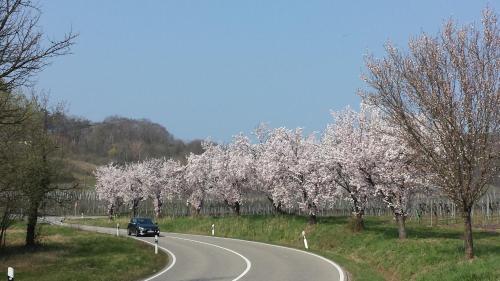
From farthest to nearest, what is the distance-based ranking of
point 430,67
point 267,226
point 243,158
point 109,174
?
point 109,174 < point 243,158 < point 267,226 < point 430,67

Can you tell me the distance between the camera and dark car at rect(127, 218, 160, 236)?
43.8m

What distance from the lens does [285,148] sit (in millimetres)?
→ 43469

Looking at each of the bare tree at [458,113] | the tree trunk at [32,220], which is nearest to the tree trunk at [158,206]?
the tree trunk at [32,220]

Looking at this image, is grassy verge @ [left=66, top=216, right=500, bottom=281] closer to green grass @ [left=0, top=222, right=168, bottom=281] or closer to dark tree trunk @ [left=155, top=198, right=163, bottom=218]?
green grass @ [left=0, top=222, right=168, bottom=281]

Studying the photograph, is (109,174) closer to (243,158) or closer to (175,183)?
(175,183)

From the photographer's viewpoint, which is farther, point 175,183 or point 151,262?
point 175,183

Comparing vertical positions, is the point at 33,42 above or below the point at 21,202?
above

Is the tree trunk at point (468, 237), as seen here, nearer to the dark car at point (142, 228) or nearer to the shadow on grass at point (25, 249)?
the shadow on grass at point (25, 249)

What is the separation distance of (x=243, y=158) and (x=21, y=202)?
1084 inches

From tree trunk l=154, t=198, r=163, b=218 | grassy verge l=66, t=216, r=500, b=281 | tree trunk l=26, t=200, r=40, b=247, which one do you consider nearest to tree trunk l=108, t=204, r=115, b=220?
tree trunk l=154, t=198, r=163, b=218

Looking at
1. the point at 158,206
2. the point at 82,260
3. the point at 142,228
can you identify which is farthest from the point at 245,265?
the point at 158,206

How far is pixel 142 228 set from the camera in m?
43.9

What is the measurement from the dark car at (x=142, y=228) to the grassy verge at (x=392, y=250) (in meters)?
7.19

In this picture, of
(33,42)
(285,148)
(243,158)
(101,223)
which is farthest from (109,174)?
(33,42)
